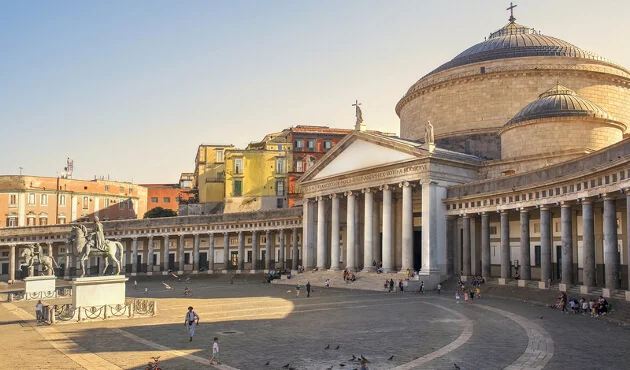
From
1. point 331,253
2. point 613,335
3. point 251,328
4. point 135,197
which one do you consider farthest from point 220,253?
point 613,335

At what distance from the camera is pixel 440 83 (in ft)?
191

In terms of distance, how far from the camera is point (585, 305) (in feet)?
92.0

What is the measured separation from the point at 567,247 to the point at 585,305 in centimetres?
598

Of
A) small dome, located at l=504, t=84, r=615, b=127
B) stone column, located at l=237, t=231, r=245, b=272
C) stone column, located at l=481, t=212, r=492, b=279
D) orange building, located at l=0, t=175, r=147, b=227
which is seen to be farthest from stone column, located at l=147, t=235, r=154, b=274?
small dome, located at l=504, t=84, r=615, b=127

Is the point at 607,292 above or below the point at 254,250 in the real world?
below

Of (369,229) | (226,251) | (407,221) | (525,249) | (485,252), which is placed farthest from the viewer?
(226,251)

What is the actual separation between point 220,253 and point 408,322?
1865 inches

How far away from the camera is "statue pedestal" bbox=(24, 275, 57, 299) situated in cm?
4338

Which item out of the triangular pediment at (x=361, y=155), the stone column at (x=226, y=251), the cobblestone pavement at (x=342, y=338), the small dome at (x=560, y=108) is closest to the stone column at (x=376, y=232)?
the triangular pediment at (x=361, y=155)

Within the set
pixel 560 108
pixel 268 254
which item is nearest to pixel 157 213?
pixel 268 254

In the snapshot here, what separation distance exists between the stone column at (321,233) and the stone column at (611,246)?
98.0ft

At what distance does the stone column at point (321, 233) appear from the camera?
182ft

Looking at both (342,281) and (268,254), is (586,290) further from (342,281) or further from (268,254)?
(268,254)

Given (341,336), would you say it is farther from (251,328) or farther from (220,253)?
(220,253)
